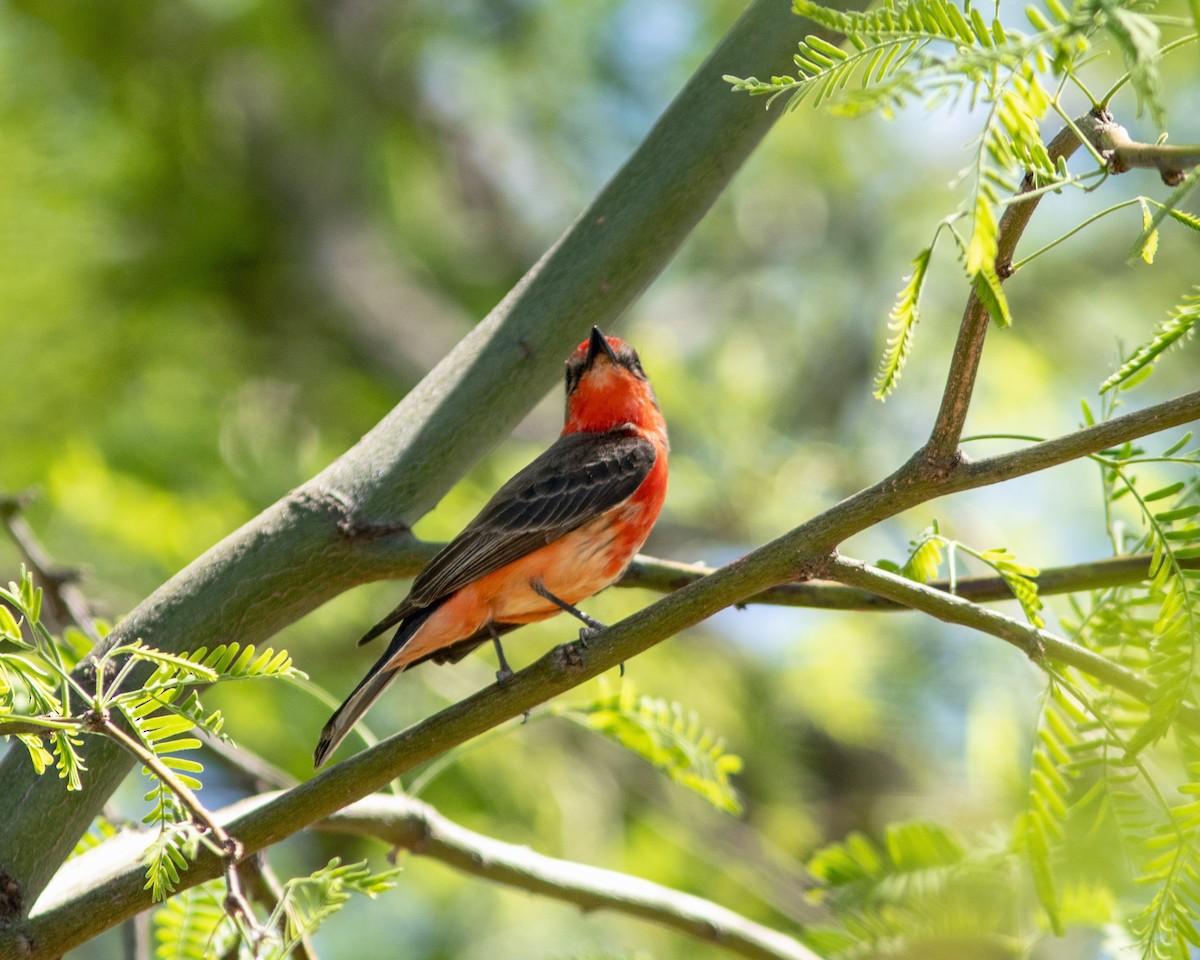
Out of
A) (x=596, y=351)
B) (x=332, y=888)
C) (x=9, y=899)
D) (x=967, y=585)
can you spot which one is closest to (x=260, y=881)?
(x=9, y=899)

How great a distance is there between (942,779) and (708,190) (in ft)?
17.1

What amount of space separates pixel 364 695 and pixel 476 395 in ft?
3.53

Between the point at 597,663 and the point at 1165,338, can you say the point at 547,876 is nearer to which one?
the point at 597,663

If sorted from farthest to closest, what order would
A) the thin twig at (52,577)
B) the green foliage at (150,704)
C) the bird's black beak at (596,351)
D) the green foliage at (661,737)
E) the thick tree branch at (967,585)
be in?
the bird's black beak at (596,351) < the thin twig at (52,577) < the green foliage at (661,737) < the thick tree branch at (967,585) < the green foliage at (150,704)

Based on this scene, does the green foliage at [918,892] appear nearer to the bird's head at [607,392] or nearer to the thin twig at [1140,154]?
the thin twig at [1140,154]

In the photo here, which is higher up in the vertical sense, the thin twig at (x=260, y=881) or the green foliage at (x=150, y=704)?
the green foliage at (x=150, y=704)

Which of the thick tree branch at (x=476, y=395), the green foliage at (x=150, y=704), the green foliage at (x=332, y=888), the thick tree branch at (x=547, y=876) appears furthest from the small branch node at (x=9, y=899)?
the thick tree branch at (x=547, y=876)

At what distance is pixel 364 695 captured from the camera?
12.4ft

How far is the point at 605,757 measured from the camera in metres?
7.23

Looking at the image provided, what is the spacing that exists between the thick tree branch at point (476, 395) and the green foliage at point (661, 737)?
0.79 meters

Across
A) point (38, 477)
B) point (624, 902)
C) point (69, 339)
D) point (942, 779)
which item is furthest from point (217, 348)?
point (624, 902)

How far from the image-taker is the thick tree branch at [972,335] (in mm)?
2184

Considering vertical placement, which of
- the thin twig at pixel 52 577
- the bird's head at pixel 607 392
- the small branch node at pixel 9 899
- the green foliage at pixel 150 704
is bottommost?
the small branch node at pixel 9 899

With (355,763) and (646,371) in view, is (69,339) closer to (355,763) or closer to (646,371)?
(646,371)
